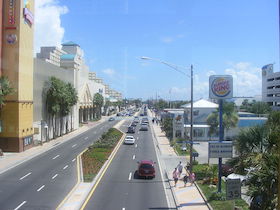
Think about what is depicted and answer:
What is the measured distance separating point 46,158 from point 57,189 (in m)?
15.2

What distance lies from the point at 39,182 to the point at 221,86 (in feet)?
43.7

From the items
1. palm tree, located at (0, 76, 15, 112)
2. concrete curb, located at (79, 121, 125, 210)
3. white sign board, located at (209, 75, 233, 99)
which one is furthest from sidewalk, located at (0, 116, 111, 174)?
white sign board, located at (209, 75, 233, 99)

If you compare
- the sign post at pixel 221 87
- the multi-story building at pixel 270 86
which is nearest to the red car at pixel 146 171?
the sign post at pixel 221 87

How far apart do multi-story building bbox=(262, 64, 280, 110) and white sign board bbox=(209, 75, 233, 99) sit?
Answer: 97.8m

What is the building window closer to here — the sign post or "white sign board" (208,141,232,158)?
the sign post

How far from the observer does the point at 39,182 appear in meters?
25.2

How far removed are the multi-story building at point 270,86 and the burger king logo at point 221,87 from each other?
321 ft

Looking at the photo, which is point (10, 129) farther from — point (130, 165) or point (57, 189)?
point (57, 189)

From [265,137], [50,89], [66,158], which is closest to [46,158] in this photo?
[66,158]

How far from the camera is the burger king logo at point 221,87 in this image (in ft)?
75.2

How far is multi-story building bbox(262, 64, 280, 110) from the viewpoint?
390ft

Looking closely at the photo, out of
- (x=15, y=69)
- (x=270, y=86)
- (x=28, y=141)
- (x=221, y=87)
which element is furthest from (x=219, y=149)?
(x=270, y=86)

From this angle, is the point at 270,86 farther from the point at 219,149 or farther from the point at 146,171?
the point at 219,149

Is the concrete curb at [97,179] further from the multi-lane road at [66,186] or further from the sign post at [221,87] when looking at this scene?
the sign post at [221,87]
